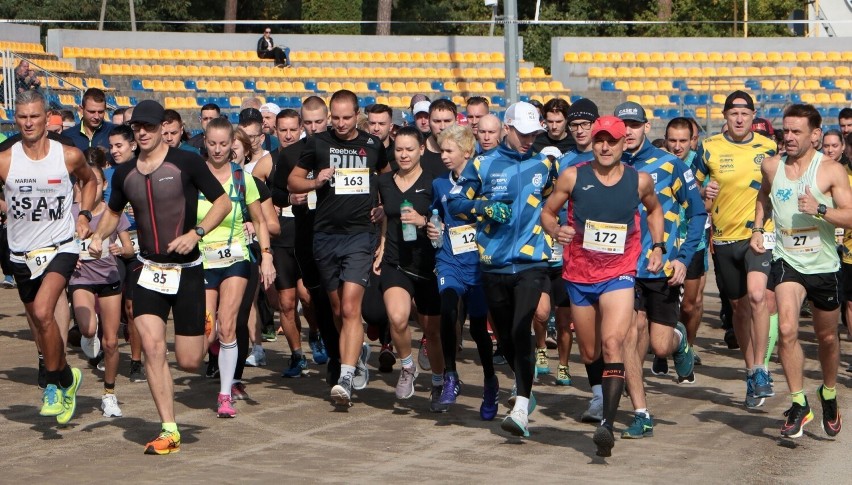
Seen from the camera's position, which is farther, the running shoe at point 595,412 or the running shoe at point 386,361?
the running shoe at point 386,361

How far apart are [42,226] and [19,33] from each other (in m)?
22.8

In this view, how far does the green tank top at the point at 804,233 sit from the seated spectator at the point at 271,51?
2352 cm

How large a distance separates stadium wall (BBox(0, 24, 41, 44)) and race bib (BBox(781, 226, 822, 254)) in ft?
80.6

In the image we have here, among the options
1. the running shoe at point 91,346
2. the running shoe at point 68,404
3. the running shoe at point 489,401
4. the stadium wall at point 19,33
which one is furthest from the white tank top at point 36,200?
the stadium wall at point 19,33

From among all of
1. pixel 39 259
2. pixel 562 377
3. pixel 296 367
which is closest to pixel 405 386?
pixel 562 377

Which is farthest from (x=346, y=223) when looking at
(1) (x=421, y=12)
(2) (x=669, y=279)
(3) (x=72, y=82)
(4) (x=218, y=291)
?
(1) (x=421, y=12)

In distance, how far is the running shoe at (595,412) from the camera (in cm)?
916

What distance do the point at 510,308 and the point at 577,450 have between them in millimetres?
1078

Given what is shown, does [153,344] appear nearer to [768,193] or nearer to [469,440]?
[469,440]

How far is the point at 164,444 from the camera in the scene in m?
8.05

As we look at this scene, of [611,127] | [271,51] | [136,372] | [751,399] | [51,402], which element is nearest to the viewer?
[611,127]

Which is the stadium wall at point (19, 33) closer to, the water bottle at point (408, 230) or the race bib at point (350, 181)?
the race bib at point (350, 181)

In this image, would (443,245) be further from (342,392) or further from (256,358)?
(256,358)

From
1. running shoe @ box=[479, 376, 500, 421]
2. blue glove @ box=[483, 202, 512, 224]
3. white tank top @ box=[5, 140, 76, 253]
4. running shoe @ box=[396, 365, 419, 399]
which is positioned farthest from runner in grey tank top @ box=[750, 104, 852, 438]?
white tank top @ box=[5, 140, 76, 253]
